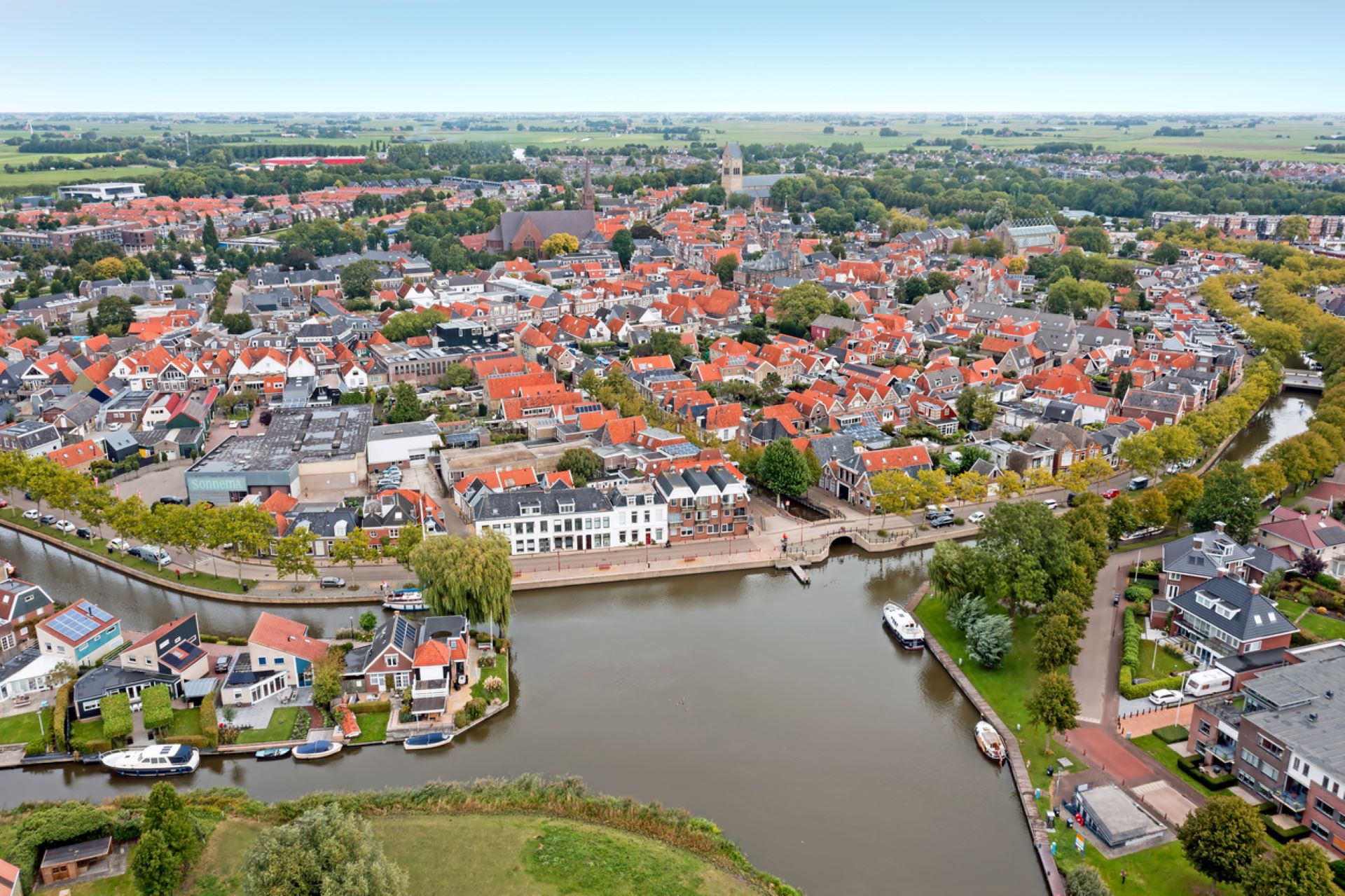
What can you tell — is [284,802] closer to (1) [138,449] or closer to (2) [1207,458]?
(1) [138,449]

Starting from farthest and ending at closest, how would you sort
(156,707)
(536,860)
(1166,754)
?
(156,707) → (1166,754) → (536,860)

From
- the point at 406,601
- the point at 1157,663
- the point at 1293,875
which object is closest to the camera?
the point at 1293,875

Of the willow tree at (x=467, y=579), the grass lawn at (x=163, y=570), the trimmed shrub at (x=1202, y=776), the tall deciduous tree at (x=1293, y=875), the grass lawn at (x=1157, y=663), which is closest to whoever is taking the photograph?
the tall deciduous tree at (x=1293, y=875)

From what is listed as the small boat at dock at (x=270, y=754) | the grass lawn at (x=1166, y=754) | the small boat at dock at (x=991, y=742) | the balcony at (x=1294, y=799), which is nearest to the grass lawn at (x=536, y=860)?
the small boat at dock at (x=270, y=754)

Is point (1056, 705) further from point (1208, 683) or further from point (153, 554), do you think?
point (153, 554)

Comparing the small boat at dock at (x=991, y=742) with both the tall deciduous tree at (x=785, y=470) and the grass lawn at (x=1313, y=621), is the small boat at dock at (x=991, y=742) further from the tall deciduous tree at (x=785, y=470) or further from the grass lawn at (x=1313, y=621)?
the tall deciduous tree at (x=785, y=470)

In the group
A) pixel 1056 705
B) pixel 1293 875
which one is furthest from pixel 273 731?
pixel 1293 875

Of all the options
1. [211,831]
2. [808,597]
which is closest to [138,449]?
[211,831]
